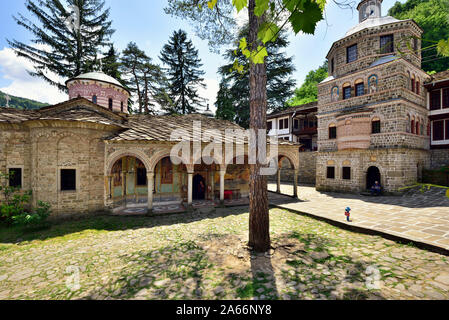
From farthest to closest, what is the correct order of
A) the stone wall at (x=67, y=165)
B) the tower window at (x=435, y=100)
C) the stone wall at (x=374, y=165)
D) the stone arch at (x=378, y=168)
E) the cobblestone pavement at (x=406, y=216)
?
the tower window at (x=435, y=100) < the stone arch at (x=378, y=168) < the stone wall at (x=374, y=165) < the stone wall at (x=67, y=165) < the cobblestone pavement at (x=406, y=216)

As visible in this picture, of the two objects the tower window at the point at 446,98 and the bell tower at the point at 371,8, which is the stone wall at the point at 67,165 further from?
the tower window at the point at 446,98

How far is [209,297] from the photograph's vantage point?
4.02m

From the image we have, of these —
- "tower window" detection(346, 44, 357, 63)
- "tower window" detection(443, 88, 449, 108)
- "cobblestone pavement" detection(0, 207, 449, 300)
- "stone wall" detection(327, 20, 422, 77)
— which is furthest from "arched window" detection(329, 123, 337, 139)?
"cobblestone pavement" detection(0, 207, 449, 300)

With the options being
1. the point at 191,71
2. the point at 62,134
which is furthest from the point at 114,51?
the point at 62,134

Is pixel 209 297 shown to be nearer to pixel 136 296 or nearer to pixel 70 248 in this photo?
pixel 136 296

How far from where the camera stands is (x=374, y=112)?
46.9ft

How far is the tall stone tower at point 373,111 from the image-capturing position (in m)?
13.4

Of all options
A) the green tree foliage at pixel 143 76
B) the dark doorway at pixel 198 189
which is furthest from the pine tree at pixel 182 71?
the dark doorway at pixel 198 189

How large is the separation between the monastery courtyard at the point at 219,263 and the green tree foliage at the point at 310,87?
30.9 m

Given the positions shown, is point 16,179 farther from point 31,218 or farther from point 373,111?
point 373,111

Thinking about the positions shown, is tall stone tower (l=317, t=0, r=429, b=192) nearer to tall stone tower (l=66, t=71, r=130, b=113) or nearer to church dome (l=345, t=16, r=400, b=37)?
church dome (l=345, t=16, r=400, b=37)

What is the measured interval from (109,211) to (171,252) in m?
6.04

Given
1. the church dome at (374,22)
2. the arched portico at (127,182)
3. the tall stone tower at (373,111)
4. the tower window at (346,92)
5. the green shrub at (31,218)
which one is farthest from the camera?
the tower window at (346,92)

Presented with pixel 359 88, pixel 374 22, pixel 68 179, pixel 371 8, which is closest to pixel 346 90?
pixel 359 88
